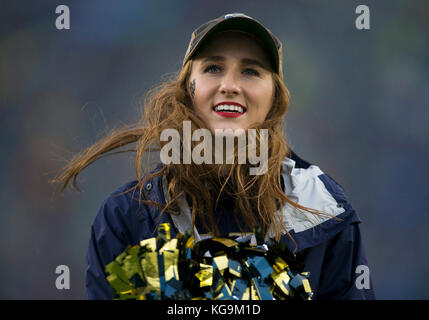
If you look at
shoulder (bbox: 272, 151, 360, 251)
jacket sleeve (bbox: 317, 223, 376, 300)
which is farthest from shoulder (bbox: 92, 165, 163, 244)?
jacket sleeve (bbox: 317, 223, 376, 300)

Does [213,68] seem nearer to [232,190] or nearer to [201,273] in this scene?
[232,190]

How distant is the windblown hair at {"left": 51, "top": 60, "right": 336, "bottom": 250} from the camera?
47.9 inches

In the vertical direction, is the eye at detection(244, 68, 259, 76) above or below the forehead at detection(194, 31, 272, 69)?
below

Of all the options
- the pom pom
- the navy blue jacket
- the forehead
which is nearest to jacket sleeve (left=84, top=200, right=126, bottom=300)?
the navy blue jacket

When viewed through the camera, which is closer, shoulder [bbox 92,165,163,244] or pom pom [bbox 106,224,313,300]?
pom pom [bbox 106,224,313,300]

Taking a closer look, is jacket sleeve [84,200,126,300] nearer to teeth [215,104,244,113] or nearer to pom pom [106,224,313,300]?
pom pom [106,224,313,300]

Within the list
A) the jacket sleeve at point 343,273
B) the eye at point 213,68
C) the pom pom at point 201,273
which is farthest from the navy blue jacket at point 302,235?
the eye at point 213,68

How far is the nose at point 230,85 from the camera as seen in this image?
48.3 inches

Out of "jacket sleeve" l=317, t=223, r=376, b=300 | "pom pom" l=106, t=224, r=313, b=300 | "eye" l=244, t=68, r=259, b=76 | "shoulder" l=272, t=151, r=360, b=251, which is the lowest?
"jacket sleeve" l=317, t=223, r=376, b=300

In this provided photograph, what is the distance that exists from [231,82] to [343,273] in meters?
0.55

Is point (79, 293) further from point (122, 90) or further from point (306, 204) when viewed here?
point (306, 204)

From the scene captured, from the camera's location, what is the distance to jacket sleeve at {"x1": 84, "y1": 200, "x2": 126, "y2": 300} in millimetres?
1175
